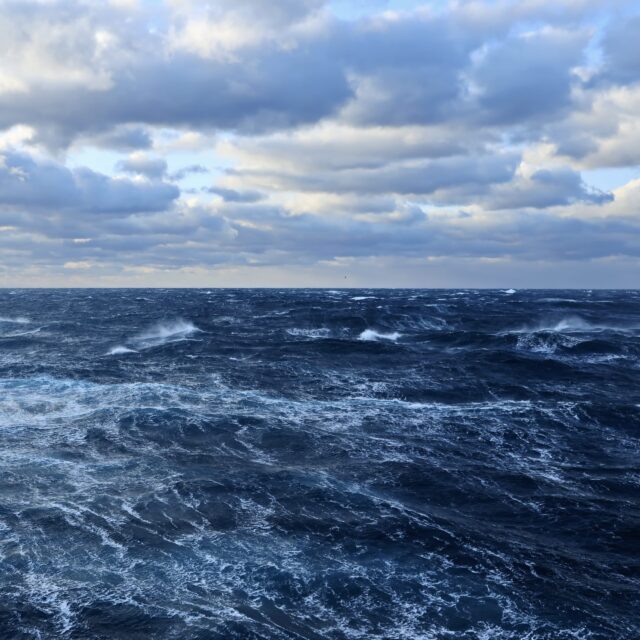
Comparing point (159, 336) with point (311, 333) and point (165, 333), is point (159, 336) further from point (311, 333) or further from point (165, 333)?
point (311, 333)

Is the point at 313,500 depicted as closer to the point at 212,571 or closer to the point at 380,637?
the point at 212,571

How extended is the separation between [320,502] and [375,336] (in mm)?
52976

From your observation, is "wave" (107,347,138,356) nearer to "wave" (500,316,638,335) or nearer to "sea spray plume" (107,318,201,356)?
"sea spray plume" (107,318,201,356)

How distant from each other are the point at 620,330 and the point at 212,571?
7800 cm

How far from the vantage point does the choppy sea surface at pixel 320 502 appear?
16719mm

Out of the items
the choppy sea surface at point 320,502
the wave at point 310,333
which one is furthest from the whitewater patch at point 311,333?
the choppy sea surface at point 320,502

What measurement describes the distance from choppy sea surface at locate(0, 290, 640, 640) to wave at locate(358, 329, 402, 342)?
759 inches

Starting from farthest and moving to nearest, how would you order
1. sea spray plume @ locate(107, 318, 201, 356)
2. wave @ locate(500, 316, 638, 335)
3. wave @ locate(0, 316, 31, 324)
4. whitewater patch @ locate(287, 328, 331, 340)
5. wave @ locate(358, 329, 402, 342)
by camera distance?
wave @ locate(0, 316, 31, 324), wave @ locate(500, 316, 638, 335), whitewater patch @ locate(287, 328, 331, 340), wave @ locate(358, 329, 402, 342), sea spray plume @ locate(107, 318, 201, 356)

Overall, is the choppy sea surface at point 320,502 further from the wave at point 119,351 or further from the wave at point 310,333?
the wave at point 310,333

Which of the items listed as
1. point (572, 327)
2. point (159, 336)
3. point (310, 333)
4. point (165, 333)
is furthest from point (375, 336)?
point (572, 327)

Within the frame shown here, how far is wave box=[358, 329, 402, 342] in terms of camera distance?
7379 centimetres

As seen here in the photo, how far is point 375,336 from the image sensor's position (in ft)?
251

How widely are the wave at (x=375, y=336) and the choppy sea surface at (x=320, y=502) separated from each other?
1929cm

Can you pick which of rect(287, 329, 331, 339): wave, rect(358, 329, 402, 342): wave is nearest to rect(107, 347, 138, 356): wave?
rect(287, 329, 331, 339): wave
